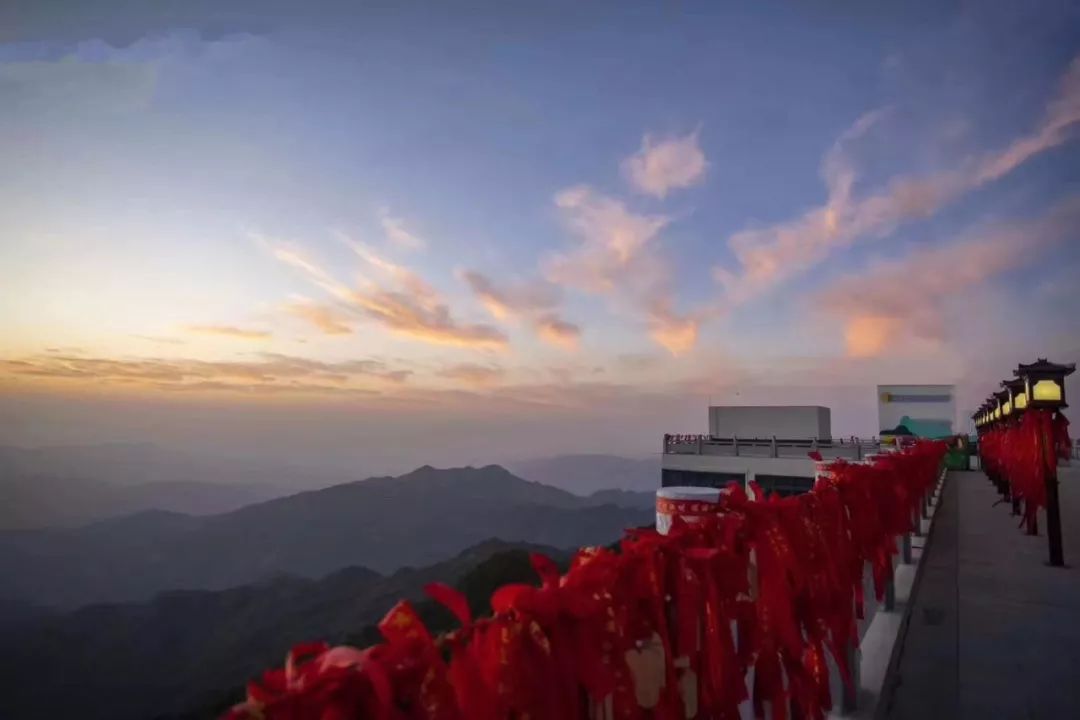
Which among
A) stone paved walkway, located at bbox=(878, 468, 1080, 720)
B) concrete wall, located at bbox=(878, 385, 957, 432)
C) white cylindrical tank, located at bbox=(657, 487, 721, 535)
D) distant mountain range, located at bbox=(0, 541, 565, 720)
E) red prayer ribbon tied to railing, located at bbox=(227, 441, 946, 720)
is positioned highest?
concrete wall, located at bbox=(878, 385, 957, 432)

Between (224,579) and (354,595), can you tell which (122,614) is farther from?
(354,595)

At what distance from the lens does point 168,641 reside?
68312 millimetres

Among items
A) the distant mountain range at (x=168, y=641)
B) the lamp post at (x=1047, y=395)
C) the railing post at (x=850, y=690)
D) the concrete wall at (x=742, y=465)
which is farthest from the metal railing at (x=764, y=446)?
the railing post at (x=850, y=690)

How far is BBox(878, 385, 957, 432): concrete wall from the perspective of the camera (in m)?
33.8

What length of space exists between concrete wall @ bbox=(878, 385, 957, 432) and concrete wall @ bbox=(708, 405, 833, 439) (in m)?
8.01

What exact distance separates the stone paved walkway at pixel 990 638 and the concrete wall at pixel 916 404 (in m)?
28.1

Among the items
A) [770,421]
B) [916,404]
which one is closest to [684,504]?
[916,404]

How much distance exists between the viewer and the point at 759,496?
249 centimetres

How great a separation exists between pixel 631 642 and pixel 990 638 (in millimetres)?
4689

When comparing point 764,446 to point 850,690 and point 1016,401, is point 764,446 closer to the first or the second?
point 1016,401

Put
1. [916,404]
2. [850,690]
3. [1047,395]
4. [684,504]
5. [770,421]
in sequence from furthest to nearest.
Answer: [770,421]
[916,404]
[1047,395]
[850,690]
[684,504]

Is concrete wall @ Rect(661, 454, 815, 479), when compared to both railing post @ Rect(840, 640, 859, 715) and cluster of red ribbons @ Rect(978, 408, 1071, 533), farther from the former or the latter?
railing post @ Rect(840, 640, 859, 715)

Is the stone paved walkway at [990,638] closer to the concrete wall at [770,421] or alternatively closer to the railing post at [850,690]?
the railing post at [850,690]

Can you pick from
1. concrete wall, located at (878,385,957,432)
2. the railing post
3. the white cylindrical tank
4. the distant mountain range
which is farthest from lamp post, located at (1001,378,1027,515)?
the distant mountain range
